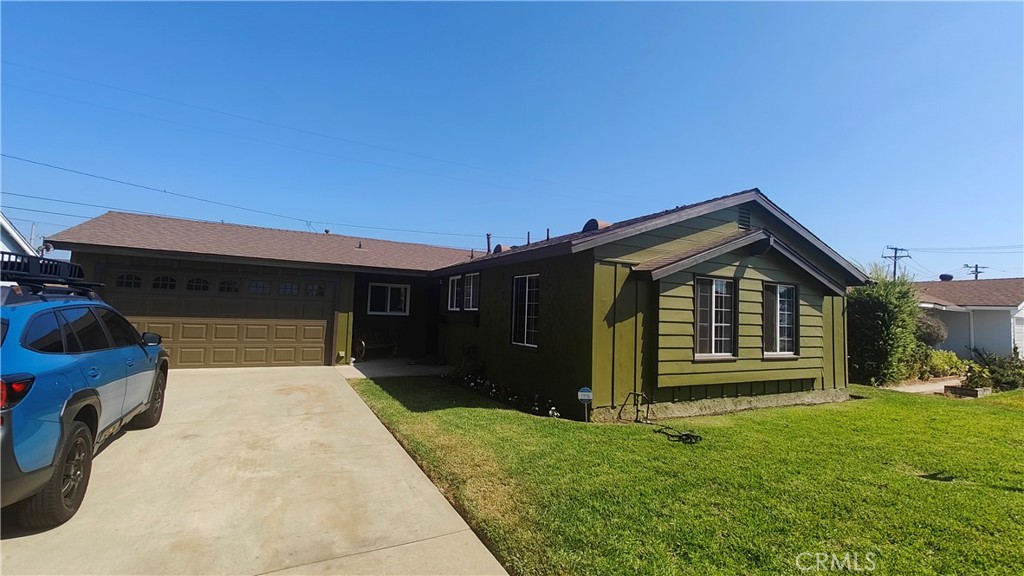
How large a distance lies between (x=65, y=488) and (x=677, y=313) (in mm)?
7196

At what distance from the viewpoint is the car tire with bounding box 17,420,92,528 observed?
284cm

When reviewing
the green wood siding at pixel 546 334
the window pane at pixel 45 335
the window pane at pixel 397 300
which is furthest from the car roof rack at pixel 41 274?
the window pane at pixel 397 300

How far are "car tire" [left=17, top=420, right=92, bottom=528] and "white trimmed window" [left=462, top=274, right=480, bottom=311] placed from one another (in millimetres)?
7425

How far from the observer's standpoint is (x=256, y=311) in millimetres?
10992

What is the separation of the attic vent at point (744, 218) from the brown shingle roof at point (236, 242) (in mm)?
8871

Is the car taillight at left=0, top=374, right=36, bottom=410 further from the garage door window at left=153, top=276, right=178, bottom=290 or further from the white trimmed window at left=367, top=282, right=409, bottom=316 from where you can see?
the white trimmed window at left=367, top=282, right=409, bottom=316

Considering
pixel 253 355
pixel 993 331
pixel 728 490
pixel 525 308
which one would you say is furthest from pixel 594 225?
pixel 993 331

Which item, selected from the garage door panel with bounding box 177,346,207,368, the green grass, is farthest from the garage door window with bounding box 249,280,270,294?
the green grass

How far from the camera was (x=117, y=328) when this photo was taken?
452 centimetres

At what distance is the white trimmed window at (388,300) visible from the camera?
1371 cm

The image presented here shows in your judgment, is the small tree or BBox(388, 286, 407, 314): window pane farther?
BBox(388, 286, 407, 314): window pane

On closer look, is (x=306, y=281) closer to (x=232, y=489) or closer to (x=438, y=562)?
(x=232, y=489)

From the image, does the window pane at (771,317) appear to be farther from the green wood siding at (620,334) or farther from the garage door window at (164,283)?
the garage door window at (164,283)

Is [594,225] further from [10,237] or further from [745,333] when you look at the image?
[10,237]
